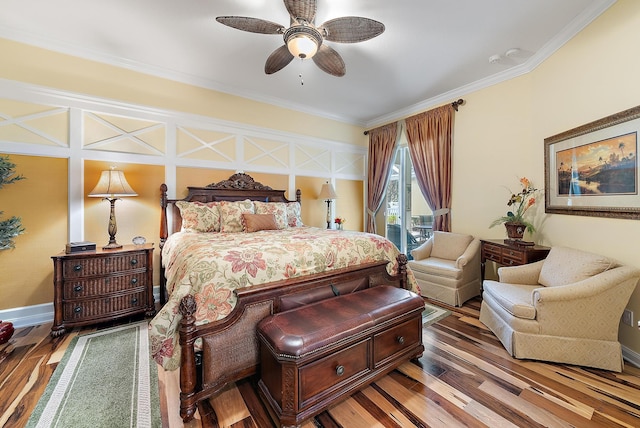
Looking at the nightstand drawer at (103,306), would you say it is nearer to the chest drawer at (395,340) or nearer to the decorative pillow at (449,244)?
the chest drawer at (395,340)

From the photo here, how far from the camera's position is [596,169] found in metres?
2.41

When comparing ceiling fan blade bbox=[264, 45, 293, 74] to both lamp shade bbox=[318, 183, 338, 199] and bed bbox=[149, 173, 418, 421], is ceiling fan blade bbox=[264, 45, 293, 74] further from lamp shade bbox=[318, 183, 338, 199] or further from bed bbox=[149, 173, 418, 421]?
lamp shade bbox=[318, 183, 338, 199]

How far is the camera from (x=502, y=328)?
2277 millimetres

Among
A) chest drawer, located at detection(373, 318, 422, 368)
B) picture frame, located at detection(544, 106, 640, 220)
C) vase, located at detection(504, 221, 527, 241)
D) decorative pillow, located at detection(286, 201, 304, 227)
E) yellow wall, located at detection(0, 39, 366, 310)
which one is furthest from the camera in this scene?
decorative pillow, located at detection(286, 201, 304, 227)

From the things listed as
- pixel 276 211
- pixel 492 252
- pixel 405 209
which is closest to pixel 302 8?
pixel 276 211

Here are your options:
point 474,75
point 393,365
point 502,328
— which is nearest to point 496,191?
point 474,75

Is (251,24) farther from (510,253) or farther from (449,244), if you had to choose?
(449,244)

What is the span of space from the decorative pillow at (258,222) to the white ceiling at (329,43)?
1964mm

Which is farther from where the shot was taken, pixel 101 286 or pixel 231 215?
pixel 231 215

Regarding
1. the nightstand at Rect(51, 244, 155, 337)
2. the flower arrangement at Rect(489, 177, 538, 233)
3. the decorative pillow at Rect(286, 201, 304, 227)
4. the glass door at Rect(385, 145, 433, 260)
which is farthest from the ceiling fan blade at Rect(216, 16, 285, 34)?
the glass door at Rect(385, 145, 433, 260)

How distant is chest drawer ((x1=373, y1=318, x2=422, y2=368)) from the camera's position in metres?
1.79

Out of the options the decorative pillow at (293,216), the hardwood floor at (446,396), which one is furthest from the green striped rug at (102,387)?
the decorative pillow at (293,216)

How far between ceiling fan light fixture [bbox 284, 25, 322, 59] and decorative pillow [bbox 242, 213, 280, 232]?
6.18 feet

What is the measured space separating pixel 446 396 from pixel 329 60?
117 inches
